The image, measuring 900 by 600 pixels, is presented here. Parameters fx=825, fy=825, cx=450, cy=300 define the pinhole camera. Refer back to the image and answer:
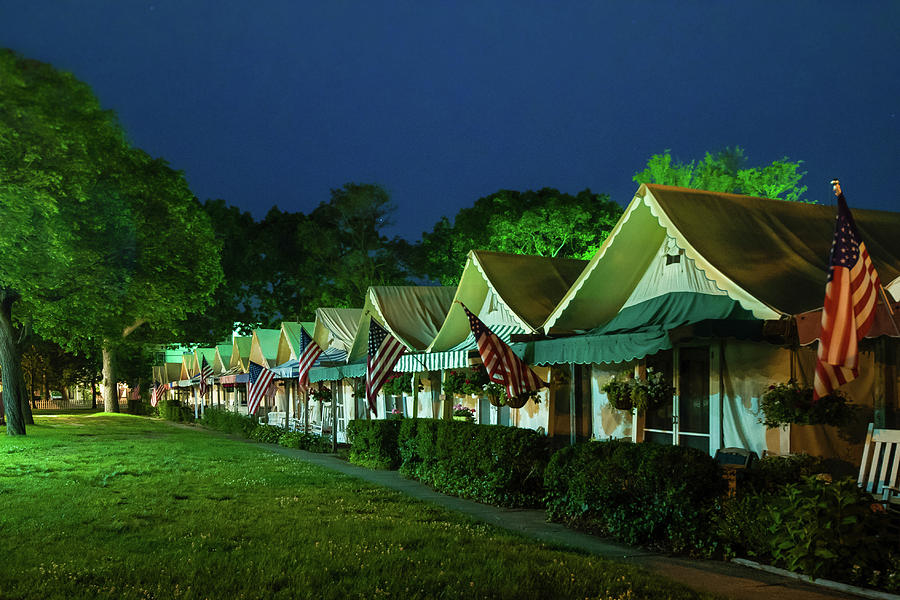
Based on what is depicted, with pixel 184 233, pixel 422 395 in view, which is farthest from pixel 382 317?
pixel 184 233

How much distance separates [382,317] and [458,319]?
4.20 meters

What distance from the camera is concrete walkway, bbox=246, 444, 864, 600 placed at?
23.8 ft

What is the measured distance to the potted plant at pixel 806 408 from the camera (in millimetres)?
9922

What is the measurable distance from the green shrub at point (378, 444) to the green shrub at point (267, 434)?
950cm

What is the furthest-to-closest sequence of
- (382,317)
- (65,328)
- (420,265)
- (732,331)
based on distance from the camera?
(420,265) < (65,328) < (382,317) < (732,331)

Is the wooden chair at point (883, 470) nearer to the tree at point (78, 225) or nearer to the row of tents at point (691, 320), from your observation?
the row of tents at point (691, 320)

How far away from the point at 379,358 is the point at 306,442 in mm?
6920

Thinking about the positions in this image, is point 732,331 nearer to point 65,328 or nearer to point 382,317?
point 382,317

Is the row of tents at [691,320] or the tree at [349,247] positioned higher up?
the tree at [349,247]

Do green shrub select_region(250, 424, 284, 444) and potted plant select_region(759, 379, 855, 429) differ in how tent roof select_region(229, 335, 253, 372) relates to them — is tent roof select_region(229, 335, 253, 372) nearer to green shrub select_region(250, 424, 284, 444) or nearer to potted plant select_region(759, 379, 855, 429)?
green shrub select_region(250, 424, 284, 444)

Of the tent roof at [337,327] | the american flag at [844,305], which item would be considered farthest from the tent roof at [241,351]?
the american flag at [844,305]

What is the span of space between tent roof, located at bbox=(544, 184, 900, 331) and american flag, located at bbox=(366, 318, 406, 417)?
5.60 meters

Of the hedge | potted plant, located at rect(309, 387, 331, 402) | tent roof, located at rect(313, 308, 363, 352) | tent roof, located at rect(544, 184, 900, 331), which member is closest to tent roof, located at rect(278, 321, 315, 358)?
tent roof, located at rect(313, 308, 363, 352)

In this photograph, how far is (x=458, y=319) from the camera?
769 inches
